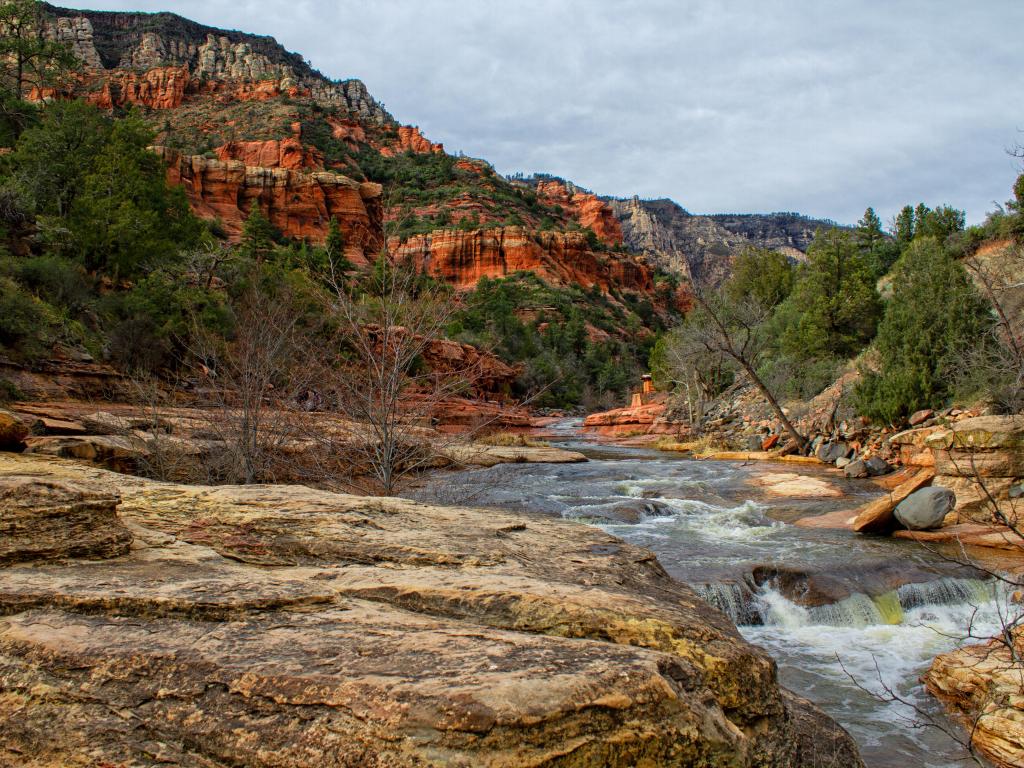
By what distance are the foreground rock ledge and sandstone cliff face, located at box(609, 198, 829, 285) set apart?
487 ft

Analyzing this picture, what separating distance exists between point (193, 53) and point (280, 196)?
58101 millimetres

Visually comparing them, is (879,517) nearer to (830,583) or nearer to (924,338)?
(830,583)

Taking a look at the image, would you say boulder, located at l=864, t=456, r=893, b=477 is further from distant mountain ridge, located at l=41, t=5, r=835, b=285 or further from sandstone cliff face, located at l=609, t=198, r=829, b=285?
sandstone cliff face, located at l=609, t=198, r=829, b=285

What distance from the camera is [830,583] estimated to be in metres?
7.96

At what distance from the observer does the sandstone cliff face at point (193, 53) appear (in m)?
92.4

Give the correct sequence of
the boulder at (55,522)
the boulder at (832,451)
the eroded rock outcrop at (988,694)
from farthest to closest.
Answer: the boulder at (832,451) → the eroded rock outcrop at (988,694) → the boulder at (55,522)

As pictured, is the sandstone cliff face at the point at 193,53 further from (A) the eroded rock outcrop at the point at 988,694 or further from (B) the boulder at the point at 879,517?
(A) the eroded rock outcrop at the point at 988,694

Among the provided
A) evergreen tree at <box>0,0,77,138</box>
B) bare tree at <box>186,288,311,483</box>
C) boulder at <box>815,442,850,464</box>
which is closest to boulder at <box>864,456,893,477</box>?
boulder at <box>815,442,850,464</box>

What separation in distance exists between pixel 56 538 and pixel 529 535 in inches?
107

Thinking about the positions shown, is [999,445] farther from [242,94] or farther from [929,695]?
[242,94]

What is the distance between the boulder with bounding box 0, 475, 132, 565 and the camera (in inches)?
112

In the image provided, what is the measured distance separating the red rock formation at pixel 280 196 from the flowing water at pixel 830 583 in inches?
2004

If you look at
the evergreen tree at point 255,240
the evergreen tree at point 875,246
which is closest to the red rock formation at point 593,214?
the evergreen tree at point 875,246

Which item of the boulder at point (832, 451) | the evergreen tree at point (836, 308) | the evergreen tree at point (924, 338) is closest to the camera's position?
the evergreen tree at point (924, 338)
